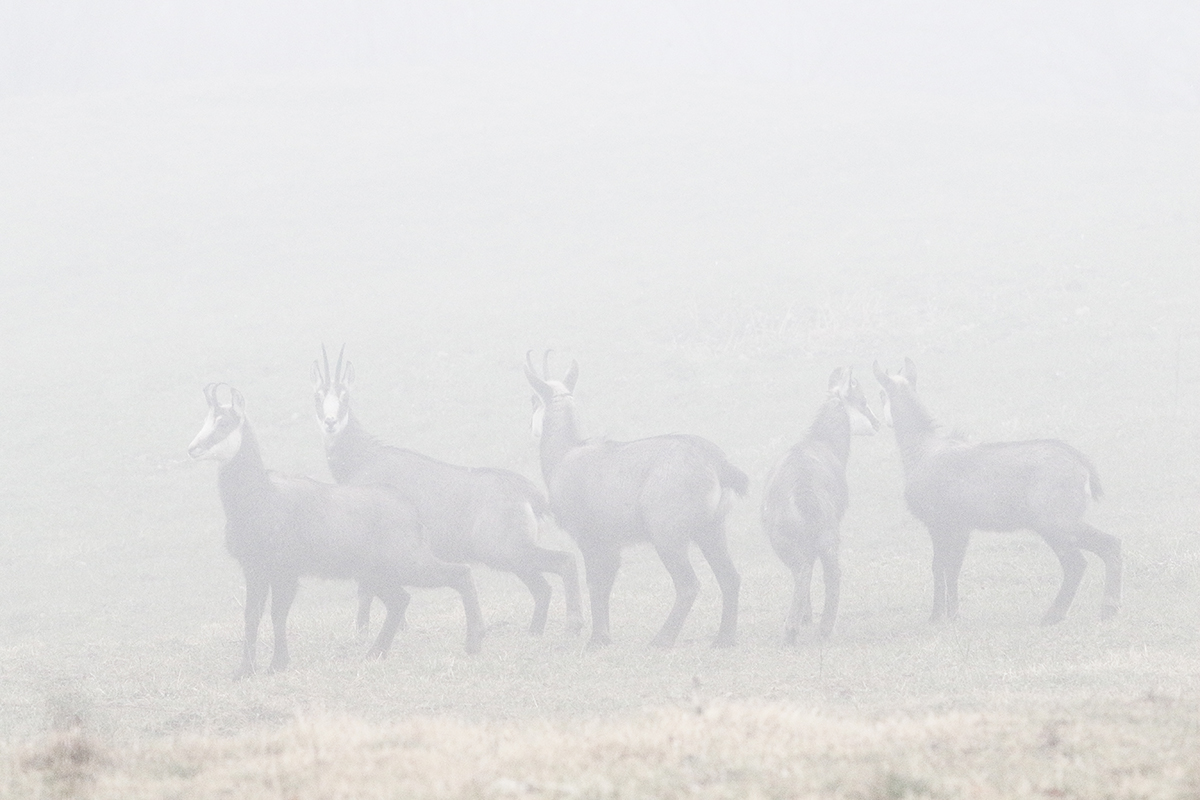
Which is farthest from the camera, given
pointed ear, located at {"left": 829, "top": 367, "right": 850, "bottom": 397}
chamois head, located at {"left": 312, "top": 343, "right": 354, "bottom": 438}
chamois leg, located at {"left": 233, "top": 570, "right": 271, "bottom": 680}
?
chamois head, located at {"left": 312, "top": 343, "right": 354, "bottom": 438}

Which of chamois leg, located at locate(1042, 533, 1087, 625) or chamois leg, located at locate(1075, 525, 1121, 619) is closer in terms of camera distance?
chamois leg, located at locate(1075, 525, 1121, 619)

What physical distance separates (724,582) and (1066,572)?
3.32m

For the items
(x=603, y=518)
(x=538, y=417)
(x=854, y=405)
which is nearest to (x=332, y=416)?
(x=538, y=417)

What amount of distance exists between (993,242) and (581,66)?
4143 cm

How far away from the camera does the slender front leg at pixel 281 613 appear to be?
1289 cm

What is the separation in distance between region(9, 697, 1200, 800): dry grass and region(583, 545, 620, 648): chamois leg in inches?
223

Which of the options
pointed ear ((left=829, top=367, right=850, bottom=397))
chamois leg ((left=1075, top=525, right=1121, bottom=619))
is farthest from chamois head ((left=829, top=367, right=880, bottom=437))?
chamois leg ((left=1075, top=525, right=1121, bottom=619))

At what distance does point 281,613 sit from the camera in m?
13.0

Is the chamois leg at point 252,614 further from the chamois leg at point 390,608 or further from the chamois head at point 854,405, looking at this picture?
the chamois head at point 854,405

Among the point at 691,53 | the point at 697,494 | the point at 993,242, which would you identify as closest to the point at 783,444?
the point at 697,494

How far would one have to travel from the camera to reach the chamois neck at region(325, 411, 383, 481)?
16.5m

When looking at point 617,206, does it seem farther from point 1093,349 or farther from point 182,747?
point 182,747

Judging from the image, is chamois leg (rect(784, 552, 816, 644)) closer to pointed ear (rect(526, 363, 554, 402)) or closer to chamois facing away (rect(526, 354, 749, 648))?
chamois facing away (rect(526, 354, 749, 648))

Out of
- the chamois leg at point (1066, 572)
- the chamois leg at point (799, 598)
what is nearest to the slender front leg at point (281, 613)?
the chamois leg at point (799, 598)
